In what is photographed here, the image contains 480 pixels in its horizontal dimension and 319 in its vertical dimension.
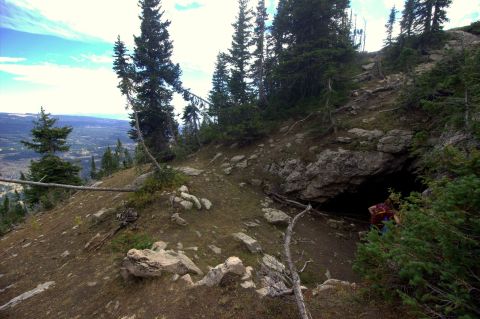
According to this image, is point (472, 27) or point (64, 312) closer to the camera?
point (64, 312)

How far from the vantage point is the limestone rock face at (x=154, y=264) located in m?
8.41

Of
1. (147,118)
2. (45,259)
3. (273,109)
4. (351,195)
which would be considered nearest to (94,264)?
(45,259)

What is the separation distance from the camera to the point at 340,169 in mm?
16547

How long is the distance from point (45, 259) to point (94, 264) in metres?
4.10

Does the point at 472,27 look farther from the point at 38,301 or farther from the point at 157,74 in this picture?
the point at 38,301

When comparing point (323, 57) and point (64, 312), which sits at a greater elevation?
point (323, 57)

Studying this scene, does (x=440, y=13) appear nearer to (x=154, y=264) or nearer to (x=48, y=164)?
(x=154, y=264)

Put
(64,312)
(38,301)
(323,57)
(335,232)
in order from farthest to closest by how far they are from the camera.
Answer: (323,57) < (335,232) < (38,301) < (64,312)

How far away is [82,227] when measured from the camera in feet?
48.7

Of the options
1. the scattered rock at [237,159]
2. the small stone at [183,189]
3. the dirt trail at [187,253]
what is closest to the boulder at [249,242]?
the dirt trail at [187,253]

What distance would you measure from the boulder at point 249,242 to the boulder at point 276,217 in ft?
10.4

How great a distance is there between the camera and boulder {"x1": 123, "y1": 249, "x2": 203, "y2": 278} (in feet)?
27.6

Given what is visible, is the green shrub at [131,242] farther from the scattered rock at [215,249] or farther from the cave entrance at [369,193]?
the cave entrance at [369,193]

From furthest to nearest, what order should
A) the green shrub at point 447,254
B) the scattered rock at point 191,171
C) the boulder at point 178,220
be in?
the scattered rock at point 191,171, the boulder at point 178,220, the green shrub at point 447,254
